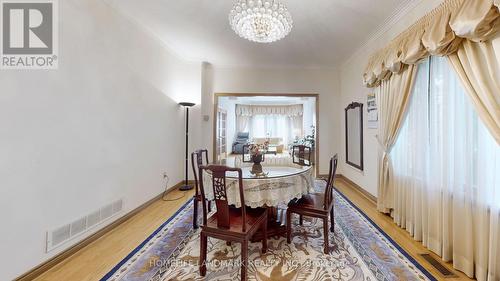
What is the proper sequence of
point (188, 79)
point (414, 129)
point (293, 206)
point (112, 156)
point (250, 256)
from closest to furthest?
point (250, 256) < point (293, 206) < point (414, 129) < point (112, 156) < point (188, 79)

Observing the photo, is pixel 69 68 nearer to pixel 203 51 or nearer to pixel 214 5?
pixel 214 5

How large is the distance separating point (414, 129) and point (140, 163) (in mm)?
3634

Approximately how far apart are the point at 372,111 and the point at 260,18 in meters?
2.37

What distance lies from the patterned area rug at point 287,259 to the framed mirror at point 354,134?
5.82 feet

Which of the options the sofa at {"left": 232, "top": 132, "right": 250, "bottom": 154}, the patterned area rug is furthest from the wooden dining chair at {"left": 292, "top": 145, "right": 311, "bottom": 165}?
the sofa at {"left": 232, "top": 132, "right": 250, "bottom": 154}

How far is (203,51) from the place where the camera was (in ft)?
13.4

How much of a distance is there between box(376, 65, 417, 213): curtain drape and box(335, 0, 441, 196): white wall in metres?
0.44

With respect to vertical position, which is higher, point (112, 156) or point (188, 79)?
point (188, 79)

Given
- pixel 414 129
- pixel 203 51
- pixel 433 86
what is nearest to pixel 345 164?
pixel 414 129

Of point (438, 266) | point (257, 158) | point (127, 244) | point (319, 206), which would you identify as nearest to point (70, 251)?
point (127, 244)

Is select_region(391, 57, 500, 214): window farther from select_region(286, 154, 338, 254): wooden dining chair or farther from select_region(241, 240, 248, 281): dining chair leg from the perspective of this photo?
select_region(241, 240, 248, 281): dining chair leg

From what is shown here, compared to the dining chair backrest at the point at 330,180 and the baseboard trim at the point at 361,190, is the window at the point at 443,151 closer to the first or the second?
the baseboard trim at the point at 361,190

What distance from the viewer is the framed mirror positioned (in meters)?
3.90

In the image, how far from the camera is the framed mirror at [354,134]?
3.90 meters
